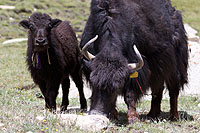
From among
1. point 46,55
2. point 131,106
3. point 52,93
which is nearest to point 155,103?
point 131,106

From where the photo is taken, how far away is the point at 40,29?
812cm

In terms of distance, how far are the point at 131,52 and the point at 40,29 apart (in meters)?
2.40

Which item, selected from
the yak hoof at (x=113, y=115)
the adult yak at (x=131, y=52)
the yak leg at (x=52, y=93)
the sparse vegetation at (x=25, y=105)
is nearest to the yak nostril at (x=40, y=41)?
the adult yak at (x=131, y=52)

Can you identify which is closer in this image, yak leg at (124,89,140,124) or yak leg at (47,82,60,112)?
yak leg at (124,89,140,124)

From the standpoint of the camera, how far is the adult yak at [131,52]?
6.43 meters

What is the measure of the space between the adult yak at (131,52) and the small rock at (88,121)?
372 millimetres

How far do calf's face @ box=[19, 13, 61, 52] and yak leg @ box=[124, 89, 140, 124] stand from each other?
2.34 m

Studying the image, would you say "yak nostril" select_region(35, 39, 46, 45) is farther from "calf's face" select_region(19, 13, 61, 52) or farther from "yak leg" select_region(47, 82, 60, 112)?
"yak leg" select_region(47, 82, 60, 112)

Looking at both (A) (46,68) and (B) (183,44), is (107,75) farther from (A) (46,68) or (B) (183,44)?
(B) (183,44)

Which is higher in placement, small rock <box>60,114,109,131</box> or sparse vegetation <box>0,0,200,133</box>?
small rock <box>60,114,109,131</box>

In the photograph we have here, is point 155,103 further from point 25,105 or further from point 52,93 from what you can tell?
point 25,105

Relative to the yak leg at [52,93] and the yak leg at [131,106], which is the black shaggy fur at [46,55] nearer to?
the yak leg at [52,93]

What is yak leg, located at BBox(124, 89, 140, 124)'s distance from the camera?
6828mm

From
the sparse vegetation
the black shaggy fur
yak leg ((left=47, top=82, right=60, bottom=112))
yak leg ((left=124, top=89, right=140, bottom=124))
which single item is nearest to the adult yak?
yak leg ((left=124, top=89, right=140, bottom=124))
